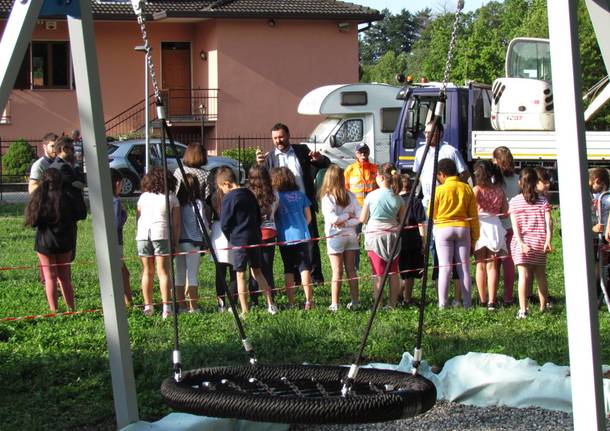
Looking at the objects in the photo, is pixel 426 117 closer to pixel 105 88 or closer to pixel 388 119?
pixel 388 119

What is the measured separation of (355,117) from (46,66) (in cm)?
1289

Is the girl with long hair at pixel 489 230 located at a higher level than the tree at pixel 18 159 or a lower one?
lower

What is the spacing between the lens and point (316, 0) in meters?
36.0

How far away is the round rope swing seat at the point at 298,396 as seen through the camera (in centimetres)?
377

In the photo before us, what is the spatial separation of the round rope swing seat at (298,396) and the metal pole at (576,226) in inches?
24.9

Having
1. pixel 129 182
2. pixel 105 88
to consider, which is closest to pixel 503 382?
pixel 129 182

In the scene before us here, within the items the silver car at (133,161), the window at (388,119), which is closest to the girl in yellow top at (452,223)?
the silver car at (133,161)

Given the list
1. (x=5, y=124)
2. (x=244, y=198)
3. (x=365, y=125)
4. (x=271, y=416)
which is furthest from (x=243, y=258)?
(x=5, y=124)

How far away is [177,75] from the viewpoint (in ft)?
116

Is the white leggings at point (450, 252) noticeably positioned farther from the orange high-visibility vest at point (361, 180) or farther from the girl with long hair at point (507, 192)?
the orange high-visibility vest at point (361, 180)

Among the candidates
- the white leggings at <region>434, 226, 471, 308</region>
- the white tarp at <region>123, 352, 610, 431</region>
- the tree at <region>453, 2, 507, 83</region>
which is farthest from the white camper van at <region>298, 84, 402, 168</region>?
the white tarp at <region>123, 352, 610, 431</region>

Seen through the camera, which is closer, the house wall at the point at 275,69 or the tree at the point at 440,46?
the house wall at the point at 275,69

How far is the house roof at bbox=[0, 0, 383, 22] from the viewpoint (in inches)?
1292

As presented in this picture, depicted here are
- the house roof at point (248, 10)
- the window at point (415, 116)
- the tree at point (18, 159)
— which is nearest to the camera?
the window at point (415, 116)
